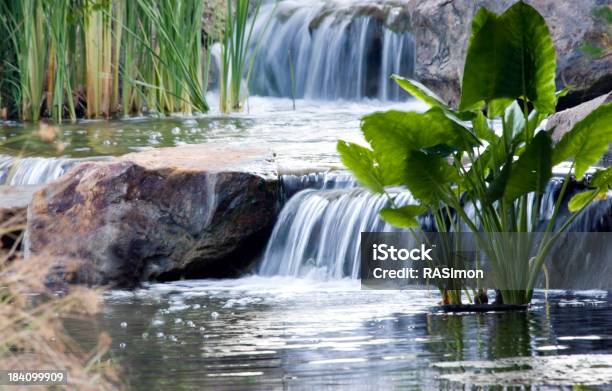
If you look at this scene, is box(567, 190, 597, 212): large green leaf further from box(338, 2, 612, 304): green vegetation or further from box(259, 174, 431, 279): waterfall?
box(259, 174, 431, 279): waterfall

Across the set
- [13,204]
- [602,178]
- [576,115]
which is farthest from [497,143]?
[13,204]

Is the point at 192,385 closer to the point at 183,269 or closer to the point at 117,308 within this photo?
the point at 117,308

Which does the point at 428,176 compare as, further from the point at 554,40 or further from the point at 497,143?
the point at 554,40

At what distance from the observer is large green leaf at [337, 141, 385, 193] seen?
552 cm

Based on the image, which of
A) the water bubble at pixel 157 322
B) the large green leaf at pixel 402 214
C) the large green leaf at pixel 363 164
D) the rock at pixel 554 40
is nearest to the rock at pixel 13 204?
the water bubble at pixel 157 322

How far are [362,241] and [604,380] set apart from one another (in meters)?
3.42

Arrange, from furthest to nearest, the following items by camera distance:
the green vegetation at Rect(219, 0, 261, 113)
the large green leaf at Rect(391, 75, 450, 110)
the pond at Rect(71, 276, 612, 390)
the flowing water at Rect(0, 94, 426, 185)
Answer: the green vegetation at Rect(219, 0, 261, 113), the flowing water at Rect(0, 94, 426, 185), the large green leaf at Rect(391, 75, 450, 110), the pond at Rect(71, 276, 612, 390)

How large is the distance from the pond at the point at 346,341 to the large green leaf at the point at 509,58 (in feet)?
3.19

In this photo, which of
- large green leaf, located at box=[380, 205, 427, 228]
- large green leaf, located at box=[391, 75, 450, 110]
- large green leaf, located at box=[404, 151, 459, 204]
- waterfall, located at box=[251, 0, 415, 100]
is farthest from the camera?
waterfall, located at box=[251, 0, 415, 100]

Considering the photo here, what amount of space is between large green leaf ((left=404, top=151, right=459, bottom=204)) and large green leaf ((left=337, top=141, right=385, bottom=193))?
24 cm

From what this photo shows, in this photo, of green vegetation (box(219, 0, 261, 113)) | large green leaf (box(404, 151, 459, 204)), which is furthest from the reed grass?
large green leaf (box(404, 151, 459, 204))

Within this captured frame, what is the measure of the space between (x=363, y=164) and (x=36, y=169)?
4.29 metres

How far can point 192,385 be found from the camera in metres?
4.06

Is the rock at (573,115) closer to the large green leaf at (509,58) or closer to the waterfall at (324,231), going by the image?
the waterfall at (324,231)
